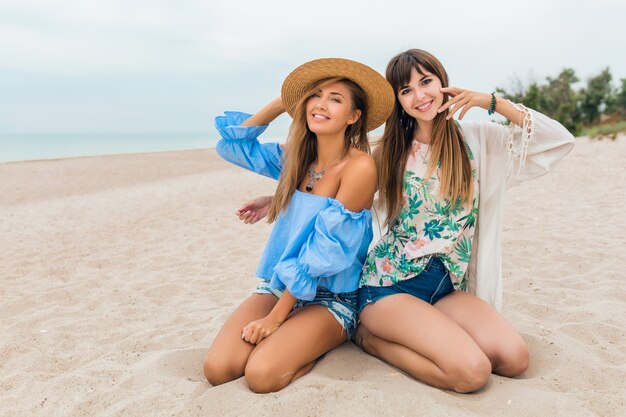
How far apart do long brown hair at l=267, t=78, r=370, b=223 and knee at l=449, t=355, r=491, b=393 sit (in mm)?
1154

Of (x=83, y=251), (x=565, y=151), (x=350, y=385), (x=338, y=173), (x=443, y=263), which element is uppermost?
(x=565, y=151)

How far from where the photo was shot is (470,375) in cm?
241

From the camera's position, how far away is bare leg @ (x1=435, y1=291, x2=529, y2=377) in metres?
2.61

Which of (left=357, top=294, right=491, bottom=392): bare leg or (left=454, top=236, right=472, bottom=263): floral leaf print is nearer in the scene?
(left=357, top=294, right=491, bottom=392): bare leg

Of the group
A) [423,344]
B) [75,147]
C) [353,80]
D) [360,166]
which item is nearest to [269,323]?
[423,344]

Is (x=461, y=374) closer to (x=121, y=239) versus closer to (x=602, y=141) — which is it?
(x=121, y=239)

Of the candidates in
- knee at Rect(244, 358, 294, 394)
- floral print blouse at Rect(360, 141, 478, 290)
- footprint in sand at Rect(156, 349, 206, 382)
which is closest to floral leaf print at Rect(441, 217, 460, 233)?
floral print blouse at Rect(360, 141, 478, 290)

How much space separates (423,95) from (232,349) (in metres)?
1.56

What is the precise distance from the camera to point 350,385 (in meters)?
2.40

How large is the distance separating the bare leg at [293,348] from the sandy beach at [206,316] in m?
0.06

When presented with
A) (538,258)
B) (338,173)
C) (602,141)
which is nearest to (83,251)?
(338,173)

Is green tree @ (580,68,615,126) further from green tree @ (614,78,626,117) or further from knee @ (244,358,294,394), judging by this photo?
knee @ (244,358,294,394)

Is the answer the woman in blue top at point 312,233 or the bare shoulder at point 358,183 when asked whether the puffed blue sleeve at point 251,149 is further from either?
the bare shoulder at point 358,183

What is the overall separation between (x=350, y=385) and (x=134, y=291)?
8.43 feet
